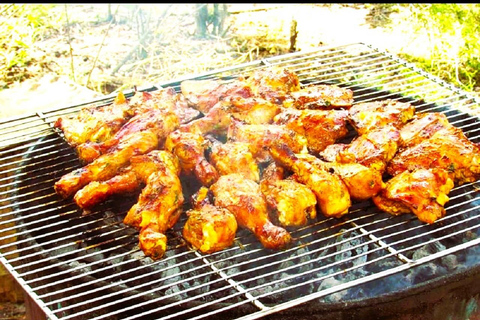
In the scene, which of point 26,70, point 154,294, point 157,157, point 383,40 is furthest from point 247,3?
point 154,294

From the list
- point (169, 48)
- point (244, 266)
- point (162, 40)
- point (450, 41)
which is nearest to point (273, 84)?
point (244, 266)

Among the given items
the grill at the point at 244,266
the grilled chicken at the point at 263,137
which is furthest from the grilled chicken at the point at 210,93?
the grill at the point at 244,266

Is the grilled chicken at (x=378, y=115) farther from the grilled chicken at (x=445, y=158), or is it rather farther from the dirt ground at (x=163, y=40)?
Answer: the dirt ground at (x=163, y=40)

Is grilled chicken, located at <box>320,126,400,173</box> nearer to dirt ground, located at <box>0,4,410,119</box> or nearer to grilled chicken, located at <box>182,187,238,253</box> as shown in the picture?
grilled chicken, located at <box>182,187,238,253</box>

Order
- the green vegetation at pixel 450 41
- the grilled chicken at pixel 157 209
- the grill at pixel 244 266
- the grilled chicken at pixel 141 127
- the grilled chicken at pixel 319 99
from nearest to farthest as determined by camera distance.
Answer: the grill at pixel 244 266 → the grilled chicken at pixel 157 209 → the grilled chicken at pixel 141 127 → the grilled chicken at pixel 319 99 → the green vegetation at pixel 450 41

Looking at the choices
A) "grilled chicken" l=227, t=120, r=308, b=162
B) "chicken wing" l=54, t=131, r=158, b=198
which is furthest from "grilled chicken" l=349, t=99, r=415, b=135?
"chicken wing" l=54, t=131, r=158, b=198

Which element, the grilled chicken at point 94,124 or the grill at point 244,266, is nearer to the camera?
the grill at point 244,266
